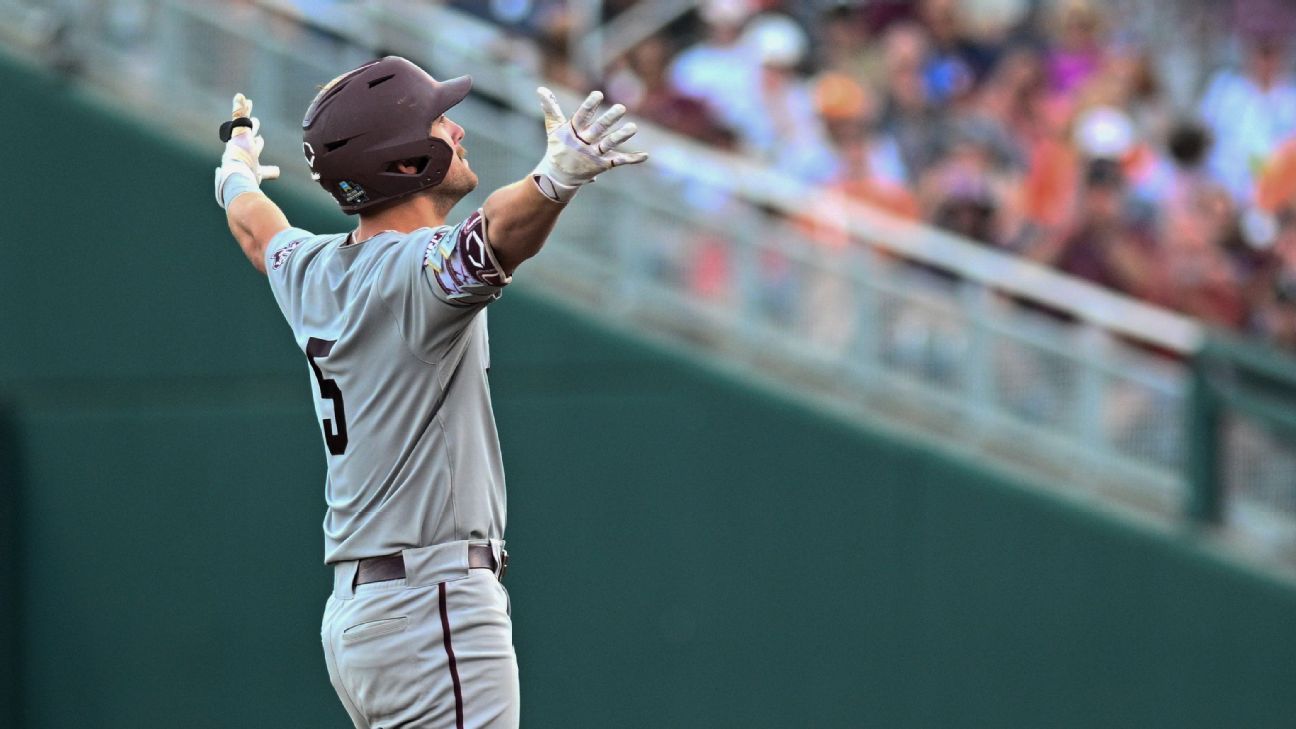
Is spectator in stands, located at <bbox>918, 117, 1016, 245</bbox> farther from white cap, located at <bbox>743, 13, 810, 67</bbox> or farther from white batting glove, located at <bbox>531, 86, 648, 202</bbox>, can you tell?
white batting glove, located at <bbox>531, 86, 648, 202</bbox>

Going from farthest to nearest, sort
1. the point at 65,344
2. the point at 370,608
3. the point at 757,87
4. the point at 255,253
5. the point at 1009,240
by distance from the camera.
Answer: the point at 757,87
the point at 1009,240
the point at 65,344
the point at 255,253
the point at 370,608

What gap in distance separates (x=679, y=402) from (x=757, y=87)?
2206mm

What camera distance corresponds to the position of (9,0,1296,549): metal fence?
729 centimetres

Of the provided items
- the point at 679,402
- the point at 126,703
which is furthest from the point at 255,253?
the point at 126,703

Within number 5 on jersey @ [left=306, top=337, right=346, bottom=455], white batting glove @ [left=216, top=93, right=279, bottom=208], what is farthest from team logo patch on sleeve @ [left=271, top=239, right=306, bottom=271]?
white batting glove @ [left=216, top=93, right=279, bottom=208]

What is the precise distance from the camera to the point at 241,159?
4555 mm

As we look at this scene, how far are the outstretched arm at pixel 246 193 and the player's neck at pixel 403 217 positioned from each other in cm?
48

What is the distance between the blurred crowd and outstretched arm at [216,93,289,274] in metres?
3.45

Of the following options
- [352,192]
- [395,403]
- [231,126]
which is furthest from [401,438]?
[231,126]

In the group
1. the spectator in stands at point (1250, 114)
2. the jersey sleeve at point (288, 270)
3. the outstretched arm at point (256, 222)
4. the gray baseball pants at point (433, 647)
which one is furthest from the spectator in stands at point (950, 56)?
the gray baseball pants at point (433, 647)

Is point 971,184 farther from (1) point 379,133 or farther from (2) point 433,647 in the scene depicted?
(2) point 433,647

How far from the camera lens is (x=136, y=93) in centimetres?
757

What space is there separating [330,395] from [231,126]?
1192mm

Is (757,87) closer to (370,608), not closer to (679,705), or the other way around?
→ (679,705)
